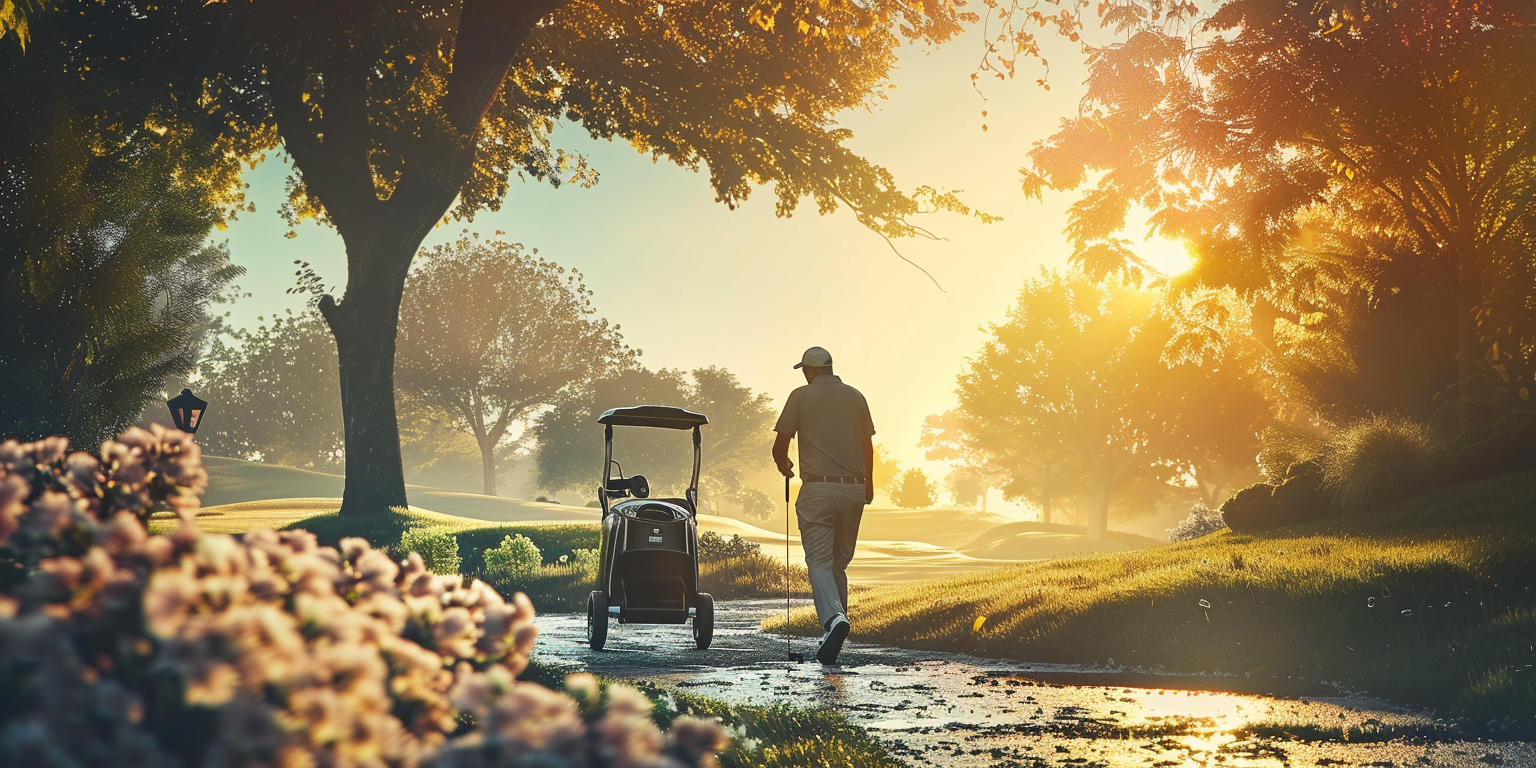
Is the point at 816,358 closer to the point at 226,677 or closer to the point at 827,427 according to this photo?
the point at 827,427

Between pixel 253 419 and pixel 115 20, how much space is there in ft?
190

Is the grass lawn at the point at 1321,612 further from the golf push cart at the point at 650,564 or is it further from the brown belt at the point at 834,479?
the golf push cart at the point at 650,564

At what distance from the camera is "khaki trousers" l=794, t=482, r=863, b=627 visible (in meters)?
9.29

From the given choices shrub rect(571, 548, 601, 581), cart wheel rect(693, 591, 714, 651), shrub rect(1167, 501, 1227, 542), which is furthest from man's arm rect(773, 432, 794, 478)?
shrub rect(1167, 501, 1227, 542)

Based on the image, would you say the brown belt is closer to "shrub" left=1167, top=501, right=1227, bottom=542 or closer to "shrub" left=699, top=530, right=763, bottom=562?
"shrub" left=699, top=530, right=763, bottom=562

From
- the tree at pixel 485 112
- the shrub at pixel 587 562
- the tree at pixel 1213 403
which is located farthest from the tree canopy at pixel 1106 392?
the shrub at pixel 587 562

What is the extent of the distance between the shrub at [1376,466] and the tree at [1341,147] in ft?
10.2

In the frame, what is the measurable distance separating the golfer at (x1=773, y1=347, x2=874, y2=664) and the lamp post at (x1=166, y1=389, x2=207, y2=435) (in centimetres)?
1419

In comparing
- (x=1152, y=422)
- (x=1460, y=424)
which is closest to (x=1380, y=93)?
(x=1460, y=424)

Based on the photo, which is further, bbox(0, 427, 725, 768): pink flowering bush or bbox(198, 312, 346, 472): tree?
bbox(198, 312, 346, 472): tree

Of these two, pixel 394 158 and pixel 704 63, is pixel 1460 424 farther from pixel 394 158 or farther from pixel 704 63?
pixel 394 158

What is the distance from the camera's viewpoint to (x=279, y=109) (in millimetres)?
21000

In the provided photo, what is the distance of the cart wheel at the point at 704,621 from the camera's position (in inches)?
391

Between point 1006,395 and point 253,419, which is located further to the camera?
point 253,419
